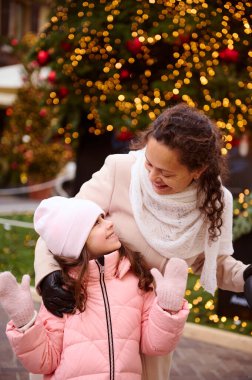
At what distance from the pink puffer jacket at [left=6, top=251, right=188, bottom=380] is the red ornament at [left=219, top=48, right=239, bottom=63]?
13.4ft

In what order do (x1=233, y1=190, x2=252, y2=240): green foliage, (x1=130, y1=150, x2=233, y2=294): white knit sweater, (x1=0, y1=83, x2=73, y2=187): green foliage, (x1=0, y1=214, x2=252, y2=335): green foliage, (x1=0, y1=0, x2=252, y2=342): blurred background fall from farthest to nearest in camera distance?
(x1=0, y1=83, x2=73, y2=187): green foliage, (x1=0, y1=214, x2=252, y2=335): green foliage, (x1=0, y1=0, x2=252, y2=342): blurred background, (x1=233, y1=190, x2=252, y2=240): green foliage, (x1=130, y1=150, x2=233, y2=294): white knit sweater

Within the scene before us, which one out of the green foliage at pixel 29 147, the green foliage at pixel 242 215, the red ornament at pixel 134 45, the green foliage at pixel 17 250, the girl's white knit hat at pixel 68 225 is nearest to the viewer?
the girl's white knit hat at pixel 68 225

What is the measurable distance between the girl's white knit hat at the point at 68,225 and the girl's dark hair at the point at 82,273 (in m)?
0.04

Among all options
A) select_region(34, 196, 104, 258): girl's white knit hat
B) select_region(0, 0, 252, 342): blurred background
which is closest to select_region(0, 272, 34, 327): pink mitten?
select_region(34, 196, 104, 258): girl's white knit hat

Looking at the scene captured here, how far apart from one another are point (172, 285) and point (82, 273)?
13.9 inches

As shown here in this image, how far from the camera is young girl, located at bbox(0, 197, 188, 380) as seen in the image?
260 centimetres

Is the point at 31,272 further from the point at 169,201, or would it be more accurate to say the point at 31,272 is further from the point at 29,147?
the point at 29,147

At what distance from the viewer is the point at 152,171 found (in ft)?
8.80

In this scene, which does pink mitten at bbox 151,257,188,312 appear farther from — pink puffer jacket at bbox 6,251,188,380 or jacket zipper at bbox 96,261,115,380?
jacket zipper at bbox 96,261,115,380

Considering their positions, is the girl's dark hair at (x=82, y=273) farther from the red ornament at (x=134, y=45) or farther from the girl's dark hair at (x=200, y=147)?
the red ornament at (x=134, y=45)

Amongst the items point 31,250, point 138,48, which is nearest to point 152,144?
point 138,48

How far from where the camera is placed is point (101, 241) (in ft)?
8.89

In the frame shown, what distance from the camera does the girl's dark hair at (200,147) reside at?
8.59 feet

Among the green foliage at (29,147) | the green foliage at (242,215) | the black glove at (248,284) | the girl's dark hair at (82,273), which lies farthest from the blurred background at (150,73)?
the green foliage at (29,147)
